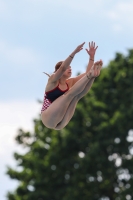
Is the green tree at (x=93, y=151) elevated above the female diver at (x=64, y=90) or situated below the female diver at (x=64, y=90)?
above

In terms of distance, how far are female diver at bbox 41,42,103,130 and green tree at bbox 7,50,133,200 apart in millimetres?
26222

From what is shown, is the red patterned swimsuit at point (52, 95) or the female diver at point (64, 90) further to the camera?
the red patterned swimsuit at point (52, 95)

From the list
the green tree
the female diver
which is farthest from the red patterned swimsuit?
the green tree

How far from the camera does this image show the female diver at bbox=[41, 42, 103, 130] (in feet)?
53.9

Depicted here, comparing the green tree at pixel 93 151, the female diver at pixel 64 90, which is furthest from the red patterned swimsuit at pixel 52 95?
the green tree at pixel 93 151

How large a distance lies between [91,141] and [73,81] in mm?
27689

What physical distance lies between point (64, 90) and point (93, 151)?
2665 centimetres

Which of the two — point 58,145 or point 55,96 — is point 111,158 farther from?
point 55,96

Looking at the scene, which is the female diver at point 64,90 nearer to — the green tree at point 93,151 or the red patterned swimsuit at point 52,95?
the red patterned swimsuit at point 52,95

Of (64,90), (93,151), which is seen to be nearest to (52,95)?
(64,90)

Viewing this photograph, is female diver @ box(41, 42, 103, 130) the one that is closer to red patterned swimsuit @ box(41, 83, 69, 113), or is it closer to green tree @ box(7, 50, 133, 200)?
red patterned swimsuit @ box(41, 83, 69, 113)

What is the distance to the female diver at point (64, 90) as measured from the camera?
1644cm

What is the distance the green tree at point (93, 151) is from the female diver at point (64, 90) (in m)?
26.2

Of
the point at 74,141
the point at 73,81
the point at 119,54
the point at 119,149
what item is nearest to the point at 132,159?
the point at 119,149
